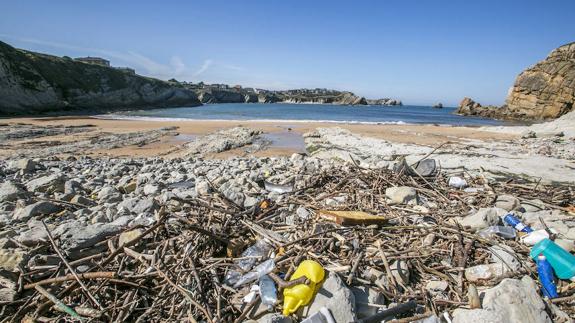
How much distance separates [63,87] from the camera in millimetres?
40938

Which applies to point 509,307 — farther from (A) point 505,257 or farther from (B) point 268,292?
(B) point 268,292

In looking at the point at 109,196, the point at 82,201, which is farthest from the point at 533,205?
the point at 82,201

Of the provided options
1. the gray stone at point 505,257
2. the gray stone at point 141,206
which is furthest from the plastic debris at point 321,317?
the gray stone at point 141,206

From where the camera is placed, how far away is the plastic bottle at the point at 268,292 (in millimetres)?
2271

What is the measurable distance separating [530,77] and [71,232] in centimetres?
6269

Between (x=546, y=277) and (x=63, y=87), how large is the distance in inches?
2058

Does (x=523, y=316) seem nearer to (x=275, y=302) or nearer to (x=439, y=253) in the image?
(x=439, y=253)

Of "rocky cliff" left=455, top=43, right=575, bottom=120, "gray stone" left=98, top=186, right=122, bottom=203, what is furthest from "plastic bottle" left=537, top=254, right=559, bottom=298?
"rocky cliff" left=455, top=43, right=575, bottom=120

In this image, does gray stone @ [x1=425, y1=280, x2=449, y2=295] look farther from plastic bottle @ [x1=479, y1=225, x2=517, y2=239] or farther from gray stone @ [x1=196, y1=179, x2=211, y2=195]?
gray stone @ [x1=196, y1=179, x2=211, y2=195]

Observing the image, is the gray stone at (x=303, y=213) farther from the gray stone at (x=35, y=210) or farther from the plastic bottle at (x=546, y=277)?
the gray stone at (x=35, y=210)

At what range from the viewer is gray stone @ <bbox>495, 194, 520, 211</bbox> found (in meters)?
3.91

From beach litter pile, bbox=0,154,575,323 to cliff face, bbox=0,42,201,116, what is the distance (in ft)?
126

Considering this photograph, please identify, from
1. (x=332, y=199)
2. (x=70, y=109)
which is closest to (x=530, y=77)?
(x=332, y=199)

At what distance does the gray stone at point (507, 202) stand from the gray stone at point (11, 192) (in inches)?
297
